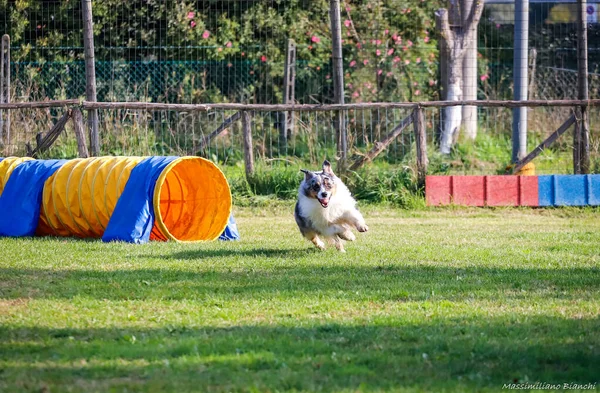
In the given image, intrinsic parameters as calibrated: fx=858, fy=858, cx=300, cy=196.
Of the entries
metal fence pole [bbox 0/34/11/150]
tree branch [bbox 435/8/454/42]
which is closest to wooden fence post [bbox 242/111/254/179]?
metal fence pole [bbox 0/34/11/150]

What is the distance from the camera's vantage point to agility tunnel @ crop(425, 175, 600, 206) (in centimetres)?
1241

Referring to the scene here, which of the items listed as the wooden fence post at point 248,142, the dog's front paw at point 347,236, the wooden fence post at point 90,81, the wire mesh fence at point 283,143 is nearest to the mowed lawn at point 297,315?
the dog's front paw at point 347,236

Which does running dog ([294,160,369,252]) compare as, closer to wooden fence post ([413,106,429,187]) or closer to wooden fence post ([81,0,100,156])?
wooden fence post ([413,106,429,187])

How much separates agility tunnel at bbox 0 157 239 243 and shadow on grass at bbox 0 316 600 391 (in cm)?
415

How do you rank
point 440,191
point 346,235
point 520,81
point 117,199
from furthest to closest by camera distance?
point 520,81
point 440,191
point 117,199
point 346,235

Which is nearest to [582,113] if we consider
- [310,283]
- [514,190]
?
[514,190]

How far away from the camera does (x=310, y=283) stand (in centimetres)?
654

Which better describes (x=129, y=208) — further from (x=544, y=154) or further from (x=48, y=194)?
(x=544, y=154)

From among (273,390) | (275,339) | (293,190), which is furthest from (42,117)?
(273,390)

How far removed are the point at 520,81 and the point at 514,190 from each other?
2225mm

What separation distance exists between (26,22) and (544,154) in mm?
10915

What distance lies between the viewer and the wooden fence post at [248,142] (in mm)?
13250

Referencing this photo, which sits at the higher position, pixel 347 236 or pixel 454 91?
pixel 454 91

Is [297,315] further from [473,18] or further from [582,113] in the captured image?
[473,18]
